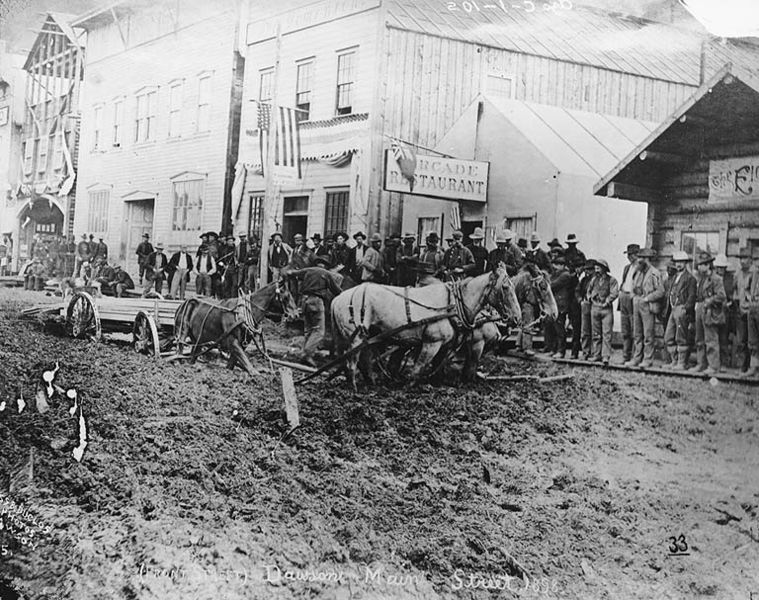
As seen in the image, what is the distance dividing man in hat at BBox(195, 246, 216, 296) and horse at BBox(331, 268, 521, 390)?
0.53 meters

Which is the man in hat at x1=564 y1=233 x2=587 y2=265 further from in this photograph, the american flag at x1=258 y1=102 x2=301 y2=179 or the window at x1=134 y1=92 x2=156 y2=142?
the window at x1=134 y1=92 x2=156 y2=142

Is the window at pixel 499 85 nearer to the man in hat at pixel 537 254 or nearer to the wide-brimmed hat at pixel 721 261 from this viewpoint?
the man in hat at pixel 537 254

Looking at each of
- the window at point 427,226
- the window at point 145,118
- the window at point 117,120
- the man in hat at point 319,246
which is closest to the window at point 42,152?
the window at point 117,120

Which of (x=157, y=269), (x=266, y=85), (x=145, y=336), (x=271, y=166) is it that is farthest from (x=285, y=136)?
(x=145, y=336)

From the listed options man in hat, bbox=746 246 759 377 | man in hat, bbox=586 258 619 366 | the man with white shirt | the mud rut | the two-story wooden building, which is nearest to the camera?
the mud rut

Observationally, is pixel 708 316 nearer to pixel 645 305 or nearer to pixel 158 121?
pixel 645 305

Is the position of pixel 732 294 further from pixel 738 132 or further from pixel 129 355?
pixel 129 355

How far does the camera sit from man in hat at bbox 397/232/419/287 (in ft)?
10.1

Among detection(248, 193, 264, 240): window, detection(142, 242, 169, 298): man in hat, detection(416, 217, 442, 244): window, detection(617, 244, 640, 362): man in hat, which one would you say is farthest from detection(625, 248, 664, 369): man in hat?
detection(142, 242, 169, 298): man in hat

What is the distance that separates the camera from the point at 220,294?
317cm

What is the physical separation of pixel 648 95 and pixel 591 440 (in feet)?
4.65

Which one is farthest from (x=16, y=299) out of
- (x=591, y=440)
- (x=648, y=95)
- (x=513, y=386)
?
(x=648, y=95)

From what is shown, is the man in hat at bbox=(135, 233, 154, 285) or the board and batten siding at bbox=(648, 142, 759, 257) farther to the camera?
the man in hat at bbox=(135, 233, 154, 285)

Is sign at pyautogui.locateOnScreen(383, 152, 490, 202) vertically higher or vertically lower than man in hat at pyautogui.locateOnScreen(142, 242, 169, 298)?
higher
